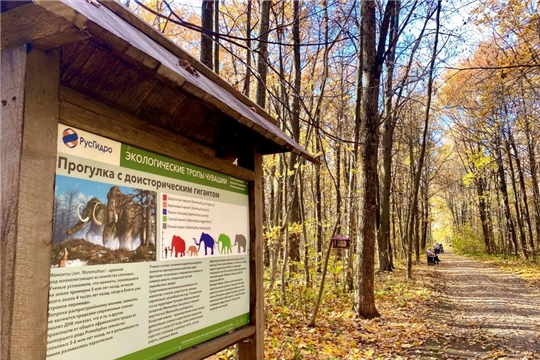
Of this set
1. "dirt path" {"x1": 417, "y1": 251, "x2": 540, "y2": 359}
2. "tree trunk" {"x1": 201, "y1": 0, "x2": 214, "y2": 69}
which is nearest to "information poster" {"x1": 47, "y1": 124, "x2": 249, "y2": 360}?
"tree trunk" {"x1": 201, "y1": 0, "x2": 214, "y2": 69}

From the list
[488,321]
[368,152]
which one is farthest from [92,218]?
[488,321]

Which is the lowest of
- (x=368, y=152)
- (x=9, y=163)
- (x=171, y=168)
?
(x=9, y=163)

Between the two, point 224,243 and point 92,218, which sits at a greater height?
point 92,218

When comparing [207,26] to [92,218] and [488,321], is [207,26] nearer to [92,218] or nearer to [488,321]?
[92,218]

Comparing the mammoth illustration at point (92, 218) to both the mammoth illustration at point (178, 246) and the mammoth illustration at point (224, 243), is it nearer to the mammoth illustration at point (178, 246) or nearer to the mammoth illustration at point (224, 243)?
the mammoth illustration at point (178, 246)

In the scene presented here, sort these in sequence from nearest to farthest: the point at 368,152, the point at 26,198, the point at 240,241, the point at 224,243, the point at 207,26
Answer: the point at 26,198 → the point at 224,243 → the point at 240,241 → the point at 207,26 → the point at 368,152

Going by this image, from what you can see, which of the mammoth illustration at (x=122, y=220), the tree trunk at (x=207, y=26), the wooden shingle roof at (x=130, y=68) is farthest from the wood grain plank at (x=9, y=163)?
the tree trunk at (x=207, y=26)

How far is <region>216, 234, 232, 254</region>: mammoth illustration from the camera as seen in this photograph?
291 centimetres

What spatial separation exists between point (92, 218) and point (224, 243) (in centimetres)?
Result: 127

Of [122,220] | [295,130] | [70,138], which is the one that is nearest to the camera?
[70,138]

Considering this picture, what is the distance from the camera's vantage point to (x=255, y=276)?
334 centimetres

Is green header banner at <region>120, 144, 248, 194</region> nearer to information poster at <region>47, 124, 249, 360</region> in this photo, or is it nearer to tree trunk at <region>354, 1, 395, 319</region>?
information poster at <region>47, 124, 249, 360</region>

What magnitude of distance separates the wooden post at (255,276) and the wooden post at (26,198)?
1.98m

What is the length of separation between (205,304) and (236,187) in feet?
3.51
